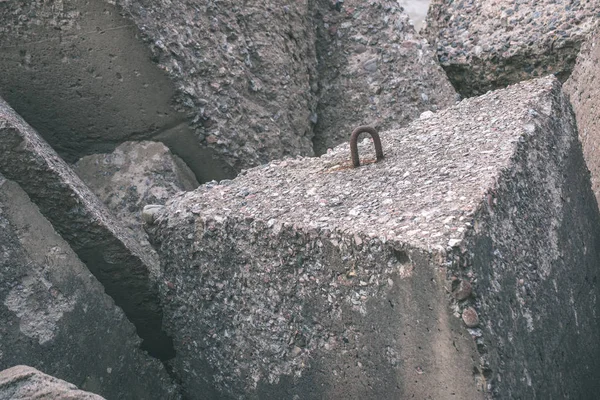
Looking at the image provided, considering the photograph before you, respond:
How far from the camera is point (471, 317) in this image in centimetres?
143

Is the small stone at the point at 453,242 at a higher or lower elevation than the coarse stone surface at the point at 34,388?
higher

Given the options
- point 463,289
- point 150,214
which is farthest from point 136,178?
point 463,289

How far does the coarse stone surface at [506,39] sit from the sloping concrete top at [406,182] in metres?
0.69

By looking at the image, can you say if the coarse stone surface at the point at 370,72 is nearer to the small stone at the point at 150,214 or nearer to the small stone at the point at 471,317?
the small stone at the point at 150,214

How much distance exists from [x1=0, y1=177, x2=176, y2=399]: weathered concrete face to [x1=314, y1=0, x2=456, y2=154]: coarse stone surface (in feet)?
3.22

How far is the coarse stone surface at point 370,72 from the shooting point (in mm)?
2705

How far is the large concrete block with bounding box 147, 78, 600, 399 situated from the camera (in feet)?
4.86

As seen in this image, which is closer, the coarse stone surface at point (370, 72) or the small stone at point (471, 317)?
the small stone at point (471, 317)

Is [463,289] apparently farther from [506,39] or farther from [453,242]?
[506,39]

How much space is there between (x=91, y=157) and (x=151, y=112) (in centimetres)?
25

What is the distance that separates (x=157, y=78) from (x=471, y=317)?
117 centimetres

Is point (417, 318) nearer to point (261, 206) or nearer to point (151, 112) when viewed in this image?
point (261, 206)

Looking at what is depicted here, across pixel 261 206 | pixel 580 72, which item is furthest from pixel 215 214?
pixel 580 72

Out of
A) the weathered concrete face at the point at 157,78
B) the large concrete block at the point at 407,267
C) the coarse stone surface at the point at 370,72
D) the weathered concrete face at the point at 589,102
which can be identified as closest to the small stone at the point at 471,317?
the large concrete block at the point at 407,267
